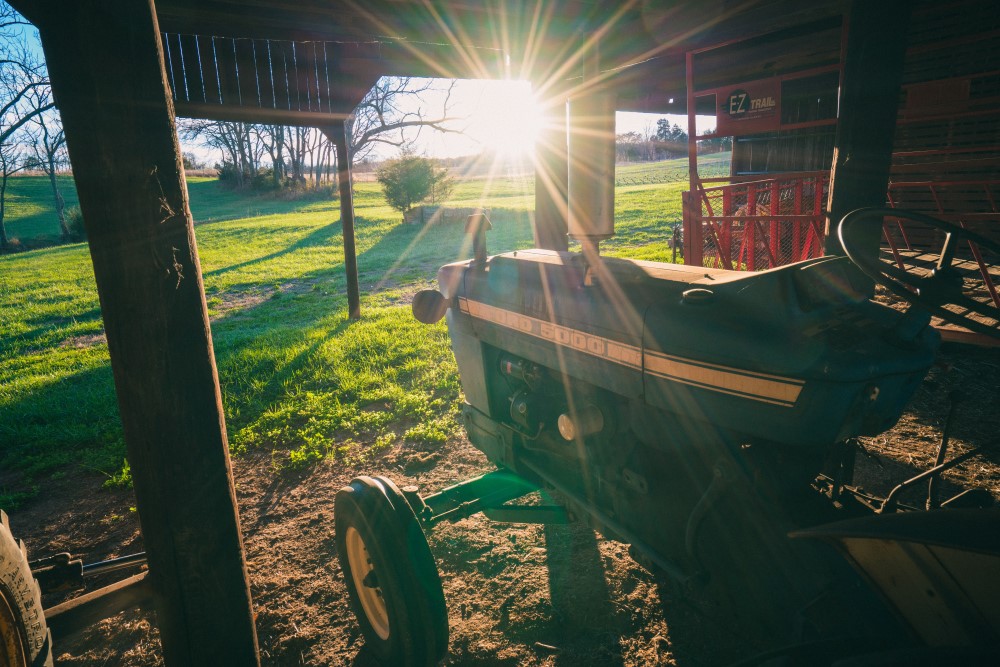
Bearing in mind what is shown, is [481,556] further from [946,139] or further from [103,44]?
[946,139]

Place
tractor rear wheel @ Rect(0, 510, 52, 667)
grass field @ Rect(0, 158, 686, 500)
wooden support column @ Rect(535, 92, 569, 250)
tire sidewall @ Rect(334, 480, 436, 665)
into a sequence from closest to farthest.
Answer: tractor rear wheel @ Rect(0, 510, 52, 667) → tire sidewall @ Rect(334, 480, 436, 665) → wooden support column @ Rect(535, 92, 569, 250) → grass field @ Rect(0, 158, 686, 500)

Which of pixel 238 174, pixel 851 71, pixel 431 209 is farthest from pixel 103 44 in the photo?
pixel 238 174

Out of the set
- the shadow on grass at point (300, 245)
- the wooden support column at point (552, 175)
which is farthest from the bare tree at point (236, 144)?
the wooden support column at point (552, 175)

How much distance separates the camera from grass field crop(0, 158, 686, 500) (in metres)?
4.24

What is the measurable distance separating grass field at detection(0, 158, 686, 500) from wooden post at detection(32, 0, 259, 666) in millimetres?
2168

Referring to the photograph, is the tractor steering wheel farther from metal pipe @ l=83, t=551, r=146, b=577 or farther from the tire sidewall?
metal pipe @ l=83, t=551, r=146, b=577

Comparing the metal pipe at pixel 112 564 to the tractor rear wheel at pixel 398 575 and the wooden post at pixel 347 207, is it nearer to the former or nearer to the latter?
the tractor rear wheel at pixel 398 575

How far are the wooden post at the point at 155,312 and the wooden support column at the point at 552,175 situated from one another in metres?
2.69

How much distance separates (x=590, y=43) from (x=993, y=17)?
8.51 metres

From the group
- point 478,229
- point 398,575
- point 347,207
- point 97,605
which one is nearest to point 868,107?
point 478,229

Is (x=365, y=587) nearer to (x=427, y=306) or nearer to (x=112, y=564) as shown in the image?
(x=112, y=564)

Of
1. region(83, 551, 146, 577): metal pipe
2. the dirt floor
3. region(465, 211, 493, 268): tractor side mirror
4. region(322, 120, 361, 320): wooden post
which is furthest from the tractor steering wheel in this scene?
region(322, 120, 361, 320): wooden post

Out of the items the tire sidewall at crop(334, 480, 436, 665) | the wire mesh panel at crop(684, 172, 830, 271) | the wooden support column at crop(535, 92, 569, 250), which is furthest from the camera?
the wire mesh panel at crop(684, 172, 830, 271)

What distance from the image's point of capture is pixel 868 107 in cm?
338
